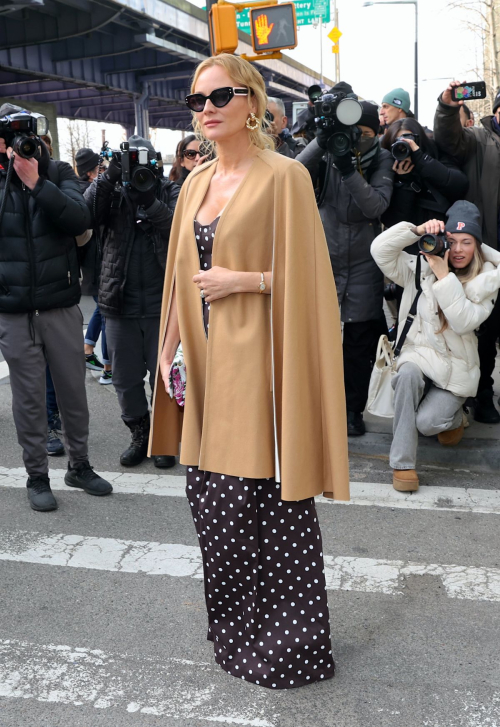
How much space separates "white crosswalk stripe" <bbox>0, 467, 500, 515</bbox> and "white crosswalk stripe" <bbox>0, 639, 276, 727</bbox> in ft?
5.44

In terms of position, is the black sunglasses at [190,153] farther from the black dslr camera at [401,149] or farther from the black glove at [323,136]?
the black dslr camera at [401,149]

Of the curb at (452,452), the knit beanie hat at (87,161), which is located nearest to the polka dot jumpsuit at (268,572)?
the curb at (452,452)

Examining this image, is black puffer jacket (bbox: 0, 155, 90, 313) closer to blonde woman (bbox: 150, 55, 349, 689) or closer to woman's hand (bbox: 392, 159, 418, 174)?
blonde woman (bbox: 150, 55, 349, 689)

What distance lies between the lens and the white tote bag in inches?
186

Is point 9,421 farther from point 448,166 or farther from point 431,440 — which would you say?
point 448,166

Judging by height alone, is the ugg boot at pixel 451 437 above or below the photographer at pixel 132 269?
below

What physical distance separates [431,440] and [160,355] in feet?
9.15

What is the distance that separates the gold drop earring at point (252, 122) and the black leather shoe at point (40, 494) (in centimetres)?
255

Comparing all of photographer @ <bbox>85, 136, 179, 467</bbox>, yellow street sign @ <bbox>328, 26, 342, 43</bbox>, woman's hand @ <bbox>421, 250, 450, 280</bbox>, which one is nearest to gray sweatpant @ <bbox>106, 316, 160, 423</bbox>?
photographer @ <bbox>85, 136, 179, 467</bbox>

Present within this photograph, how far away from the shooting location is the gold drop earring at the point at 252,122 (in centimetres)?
255

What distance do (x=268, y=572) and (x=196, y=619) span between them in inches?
24.4

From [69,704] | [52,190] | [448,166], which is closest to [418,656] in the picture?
[69,704]

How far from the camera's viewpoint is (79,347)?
4.44 meters

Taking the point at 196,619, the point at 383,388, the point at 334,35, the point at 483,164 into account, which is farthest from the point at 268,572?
the point at 334,35
